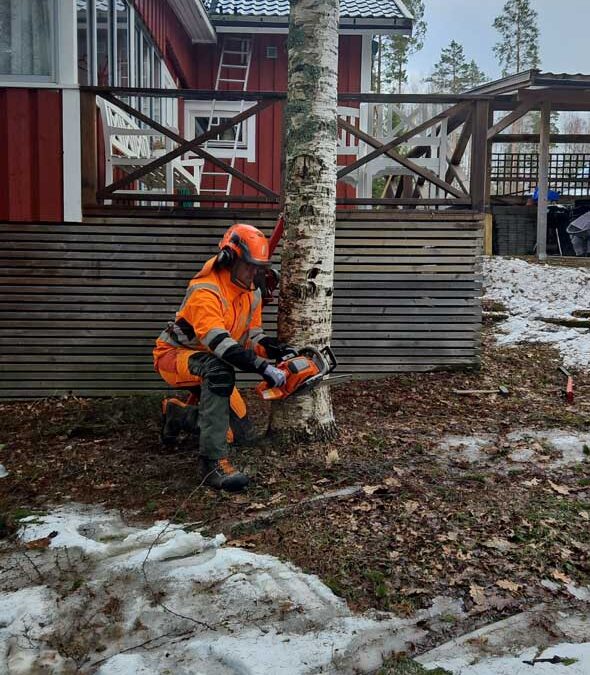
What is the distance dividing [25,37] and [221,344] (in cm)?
425

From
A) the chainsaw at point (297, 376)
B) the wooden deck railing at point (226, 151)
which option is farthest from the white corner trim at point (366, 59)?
the chainsaw at point (297, 376)

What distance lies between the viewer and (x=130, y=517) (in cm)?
393

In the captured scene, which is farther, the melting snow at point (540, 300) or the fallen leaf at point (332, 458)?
the melting snow at point (540, 300)

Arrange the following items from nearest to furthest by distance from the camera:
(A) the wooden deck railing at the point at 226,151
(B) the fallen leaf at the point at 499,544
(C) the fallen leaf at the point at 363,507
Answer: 1. (B) the fallen leaf at the point at 499,544
2. (C) the fallen leaf at the point at 363,507
3. (A) the wooden deck railing at the point at 226,151

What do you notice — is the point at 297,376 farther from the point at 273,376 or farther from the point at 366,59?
the point at 366,59

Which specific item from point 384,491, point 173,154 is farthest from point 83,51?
point 384,491

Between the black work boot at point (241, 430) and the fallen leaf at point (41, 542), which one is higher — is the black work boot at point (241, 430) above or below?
above

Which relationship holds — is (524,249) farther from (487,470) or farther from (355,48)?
(487,470)

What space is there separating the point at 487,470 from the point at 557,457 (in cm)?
62

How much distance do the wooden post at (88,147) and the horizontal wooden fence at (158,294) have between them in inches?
10.2

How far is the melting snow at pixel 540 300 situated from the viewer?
870 cm

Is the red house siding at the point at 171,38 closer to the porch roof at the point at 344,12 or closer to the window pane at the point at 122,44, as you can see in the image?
the window pane at the point at 122,44

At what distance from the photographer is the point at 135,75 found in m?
8.51

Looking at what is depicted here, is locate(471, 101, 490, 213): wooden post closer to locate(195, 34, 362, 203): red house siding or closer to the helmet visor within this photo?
the helmet visor
